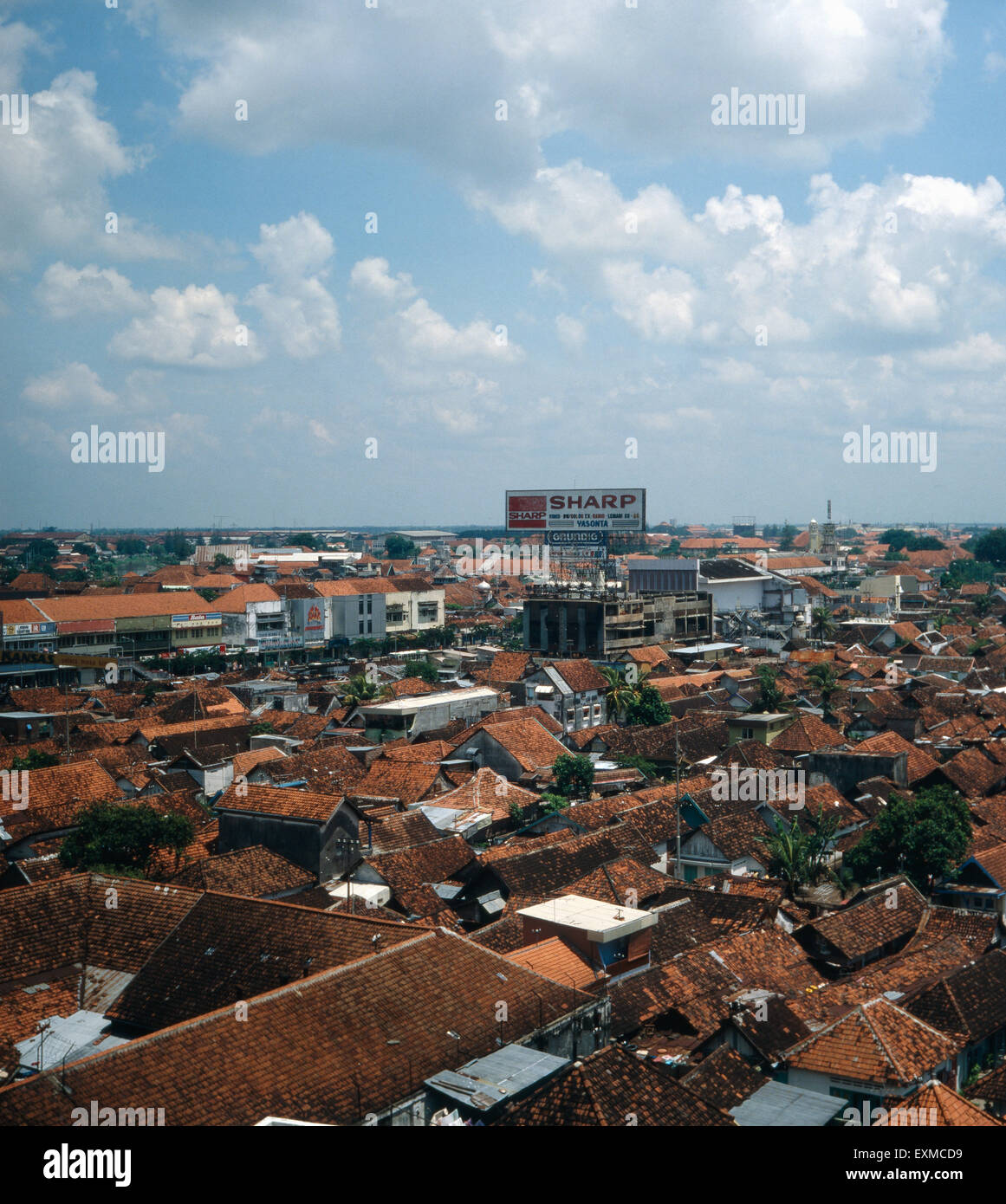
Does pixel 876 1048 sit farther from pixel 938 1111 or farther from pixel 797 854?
pixel 797 854

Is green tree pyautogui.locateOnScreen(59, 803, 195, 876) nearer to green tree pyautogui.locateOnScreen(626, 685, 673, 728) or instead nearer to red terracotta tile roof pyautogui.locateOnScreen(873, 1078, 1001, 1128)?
red terracotta tile roof pyautogui.locateOnScreen(873, 1078, 1001, 1128)

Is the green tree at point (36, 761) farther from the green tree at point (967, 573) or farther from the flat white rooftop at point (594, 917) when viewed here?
the green tree at point (967, 573)

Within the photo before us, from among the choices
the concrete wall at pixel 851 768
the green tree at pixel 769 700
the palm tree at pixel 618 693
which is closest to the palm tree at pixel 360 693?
the palm tree at pixel 618 693

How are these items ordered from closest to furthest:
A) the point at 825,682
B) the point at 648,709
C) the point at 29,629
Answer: the point at 648,709 → the point at 825,682 → the point at 29,629

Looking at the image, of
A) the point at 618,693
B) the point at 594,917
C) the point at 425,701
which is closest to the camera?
the point at 594,917

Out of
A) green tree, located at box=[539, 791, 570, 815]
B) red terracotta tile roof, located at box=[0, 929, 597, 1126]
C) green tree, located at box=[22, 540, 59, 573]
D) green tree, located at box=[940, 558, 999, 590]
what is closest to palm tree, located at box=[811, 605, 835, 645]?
green tree, located at box=[940, 558, 999, 590]

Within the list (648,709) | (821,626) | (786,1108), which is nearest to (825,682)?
(648,709)
